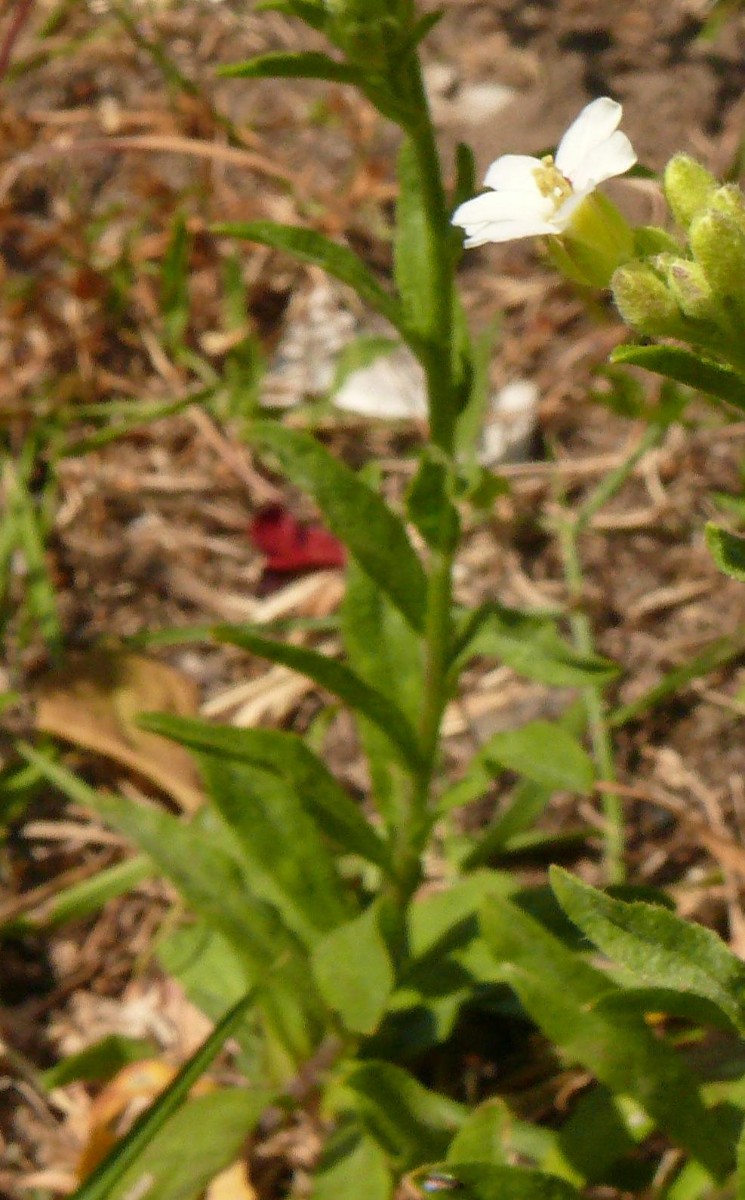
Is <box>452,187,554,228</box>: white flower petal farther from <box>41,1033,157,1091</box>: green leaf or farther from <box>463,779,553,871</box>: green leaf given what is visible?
<box>41,1033,157,1091</box>: green leaf

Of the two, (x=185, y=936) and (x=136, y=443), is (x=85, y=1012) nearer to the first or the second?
(x=185, y=936)

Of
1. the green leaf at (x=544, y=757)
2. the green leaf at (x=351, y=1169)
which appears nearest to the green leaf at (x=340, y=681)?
the green leaf at (x=544, y=757)

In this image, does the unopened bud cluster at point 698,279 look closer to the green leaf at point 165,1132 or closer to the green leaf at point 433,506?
the green leaf at point 433,506

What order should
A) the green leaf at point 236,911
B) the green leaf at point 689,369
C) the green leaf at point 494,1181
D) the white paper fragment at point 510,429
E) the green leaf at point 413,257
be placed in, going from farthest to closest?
the white paper fragment at point 510,429 < the green leaf at point 236,911 < the green leaf at point 413,257 < the green leaf at point 494,1181 < the green leaf at point 689,369

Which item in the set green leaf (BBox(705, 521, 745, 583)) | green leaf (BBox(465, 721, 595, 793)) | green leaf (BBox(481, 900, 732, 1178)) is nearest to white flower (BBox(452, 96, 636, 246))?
green leaf (BBox(705, 521, 745, 583))

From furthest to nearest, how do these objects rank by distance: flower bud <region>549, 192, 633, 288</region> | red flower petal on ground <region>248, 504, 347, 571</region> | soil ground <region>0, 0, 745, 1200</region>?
red flower petal on ground <region>248, 504, 347, 571</region> → soil ground <region>0, 0, 745, 1200</region> → flower bud <region>549, 192, 633, 288</region>

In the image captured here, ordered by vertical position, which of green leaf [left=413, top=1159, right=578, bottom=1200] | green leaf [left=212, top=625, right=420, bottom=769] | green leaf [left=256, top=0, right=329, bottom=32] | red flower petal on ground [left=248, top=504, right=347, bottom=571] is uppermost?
green leaf [left=256, top=0, right=329, bottom=32]

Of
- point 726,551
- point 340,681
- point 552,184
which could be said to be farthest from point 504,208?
point 340,681
